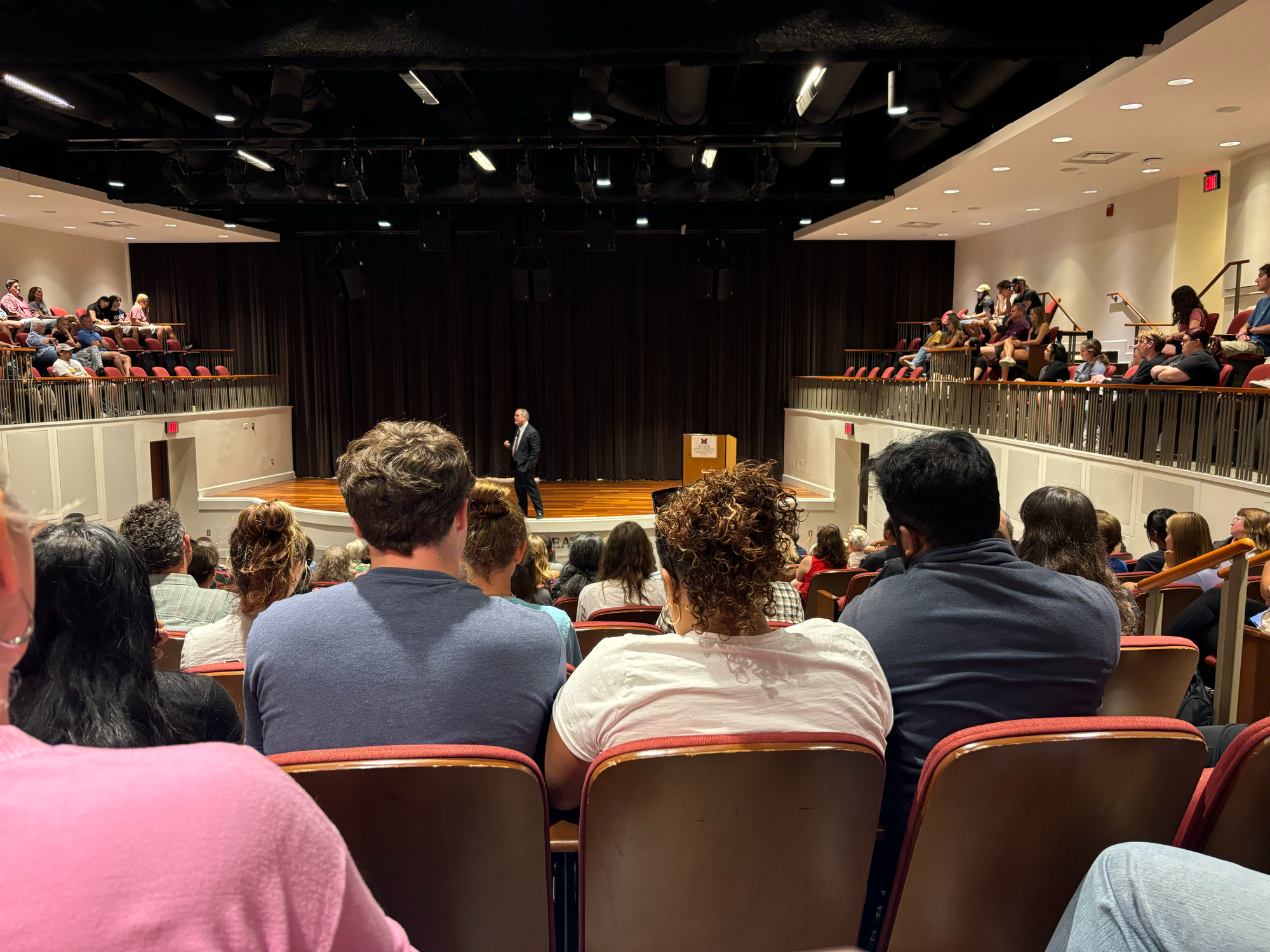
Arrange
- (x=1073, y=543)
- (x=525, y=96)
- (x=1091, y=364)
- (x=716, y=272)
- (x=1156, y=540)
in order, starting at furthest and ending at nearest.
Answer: (x=716, y=272)
(x=525, y=96)
(x=1091, y=364)
(x=1156, y=540)
(x=1073, y=543)

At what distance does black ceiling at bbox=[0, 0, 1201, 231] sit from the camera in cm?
537

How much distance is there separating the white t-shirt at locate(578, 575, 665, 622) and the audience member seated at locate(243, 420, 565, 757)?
2352mm

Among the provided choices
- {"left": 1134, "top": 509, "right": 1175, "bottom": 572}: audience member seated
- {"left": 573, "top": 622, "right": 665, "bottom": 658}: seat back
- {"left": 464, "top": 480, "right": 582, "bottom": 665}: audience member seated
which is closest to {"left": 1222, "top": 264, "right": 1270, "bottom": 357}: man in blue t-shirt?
{"left": 1134, "top": 509, "right": 1175, "bottom": 572}: audience member seated

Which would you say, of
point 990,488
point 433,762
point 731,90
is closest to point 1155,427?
point 731,90

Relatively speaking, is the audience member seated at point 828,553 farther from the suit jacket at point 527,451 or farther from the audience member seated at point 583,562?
the suit jacket at point 527,451

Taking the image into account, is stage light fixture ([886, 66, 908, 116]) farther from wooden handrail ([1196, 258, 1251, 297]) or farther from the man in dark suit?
the man in dark suit

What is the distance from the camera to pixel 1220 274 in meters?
8.70

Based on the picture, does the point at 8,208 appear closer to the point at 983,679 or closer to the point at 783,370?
the point at 783,370

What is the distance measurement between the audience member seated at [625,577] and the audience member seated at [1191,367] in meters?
5.01

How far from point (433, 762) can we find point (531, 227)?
10552mm

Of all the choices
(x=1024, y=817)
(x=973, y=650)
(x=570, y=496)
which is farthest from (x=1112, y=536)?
(x=570, y=496)

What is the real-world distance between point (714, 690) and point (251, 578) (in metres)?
1.69

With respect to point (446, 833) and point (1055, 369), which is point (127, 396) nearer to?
point (1055, 369)

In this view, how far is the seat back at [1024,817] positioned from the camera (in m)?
1.39
